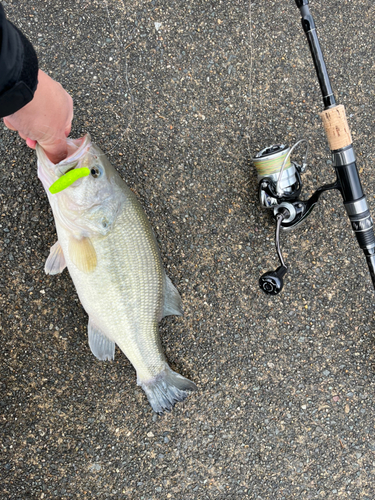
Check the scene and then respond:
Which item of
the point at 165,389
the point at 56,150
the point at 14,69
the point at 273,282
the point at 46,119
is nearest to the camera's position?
the point at 14,69

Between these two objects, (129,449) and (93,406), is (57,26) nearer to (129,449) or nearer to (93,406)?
(93,406)

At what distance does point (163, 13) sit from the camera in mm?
2172

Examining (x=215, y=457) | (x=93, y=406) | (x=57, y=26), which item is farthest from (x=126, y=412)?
(x=57, y=26)

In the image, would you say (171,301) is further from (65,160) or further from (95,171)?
(65,160)

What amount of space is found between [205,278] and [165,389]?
27.7 inches

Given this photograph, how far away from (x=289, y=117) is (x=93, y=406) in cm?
224

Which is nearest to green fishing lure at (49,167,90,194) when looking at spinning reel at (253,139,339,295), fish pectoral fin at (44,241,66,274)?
fish pectoral fin at (44,241,66,274)

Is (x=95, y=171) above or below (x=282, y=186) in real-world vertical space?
above

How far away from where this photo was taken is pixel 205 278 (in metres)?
2.22

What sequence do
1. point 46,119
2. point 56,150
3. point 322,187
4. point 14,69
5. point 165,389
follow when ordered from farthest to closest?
point 165,389 → point 322,187 → point 56,150 → point 46,119 → point 14,69

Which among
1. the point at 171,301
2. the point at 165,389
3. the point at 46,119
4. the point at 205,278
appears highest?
the point at 46,119

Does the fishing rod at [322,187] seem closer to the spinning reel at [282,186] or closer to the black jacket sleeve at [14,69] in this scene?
the spinning reel at [282,186]

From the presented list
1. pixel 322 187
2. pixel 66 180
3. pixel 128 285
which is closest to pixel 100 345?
pixel 128 285

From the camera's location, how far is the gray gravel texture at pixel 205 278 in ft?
6.74
